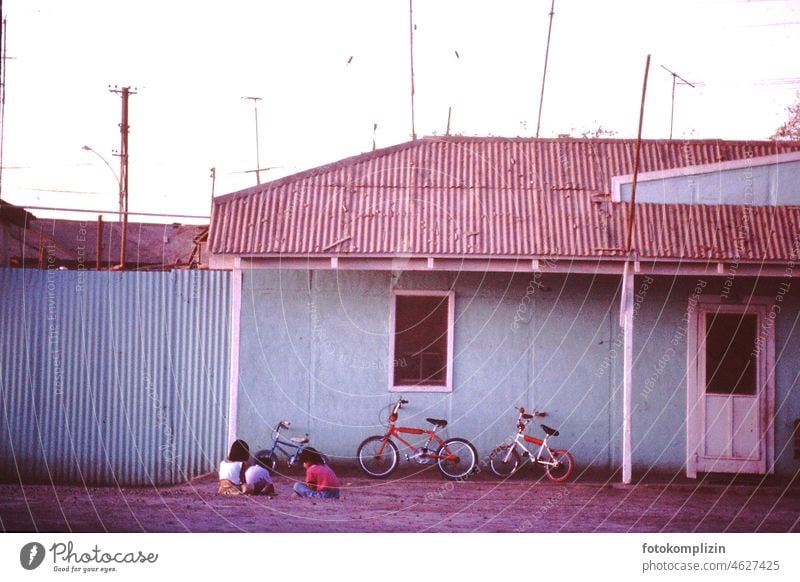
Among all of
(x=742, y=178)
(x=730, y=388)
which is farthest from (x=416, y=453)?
(x=742, y=178)

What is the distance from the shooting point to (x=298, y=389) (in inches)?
463

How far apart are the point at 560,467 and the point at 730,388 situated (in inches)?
89.6

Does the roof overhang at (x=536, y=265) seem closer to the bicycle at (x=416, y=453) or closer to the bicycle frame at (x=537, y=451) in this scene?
the bicycle at (x=416, y=453)

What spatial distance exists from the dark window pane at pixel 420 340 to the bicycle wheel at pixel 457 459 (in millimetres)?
761

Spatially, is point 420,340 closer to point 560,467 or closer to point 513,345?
point 513,345

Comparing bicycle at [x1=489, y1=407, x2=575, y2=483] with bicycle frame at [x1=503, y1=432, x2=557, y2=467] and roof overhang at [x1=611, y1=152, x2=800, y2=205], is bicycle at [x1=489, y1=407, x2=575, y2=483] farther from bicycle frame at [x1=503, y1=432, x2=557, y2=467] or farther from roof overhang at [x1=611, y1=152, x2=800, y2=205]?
roof overhang at [x1=611, y1=152, x2=800, y2=205]

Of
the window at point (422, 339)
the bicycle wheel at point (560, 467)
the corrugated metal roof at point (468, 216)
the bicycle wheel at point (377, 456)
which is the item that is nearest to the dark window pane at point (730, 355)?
the corrugated metal roof at point (468, 216)

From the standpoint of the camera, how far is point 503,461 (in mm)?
11680

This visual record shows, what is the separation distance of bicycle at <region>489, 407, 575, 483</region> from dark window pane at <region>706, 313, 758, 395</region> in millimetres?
1983

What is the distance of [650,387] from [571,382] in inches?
36.8

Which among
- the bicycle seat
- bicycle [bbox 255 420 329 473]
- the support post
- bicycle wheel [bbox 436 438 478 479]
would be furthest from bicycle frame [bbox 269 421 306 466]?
the bicycle seat

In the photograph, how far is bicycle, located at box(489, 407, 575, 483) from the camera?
451 inches

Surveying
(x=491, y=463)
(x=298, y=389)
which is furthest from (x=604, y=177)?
(x=298, y=389)

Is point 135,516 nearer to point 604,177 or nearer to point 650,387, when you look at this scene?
point 650,387
